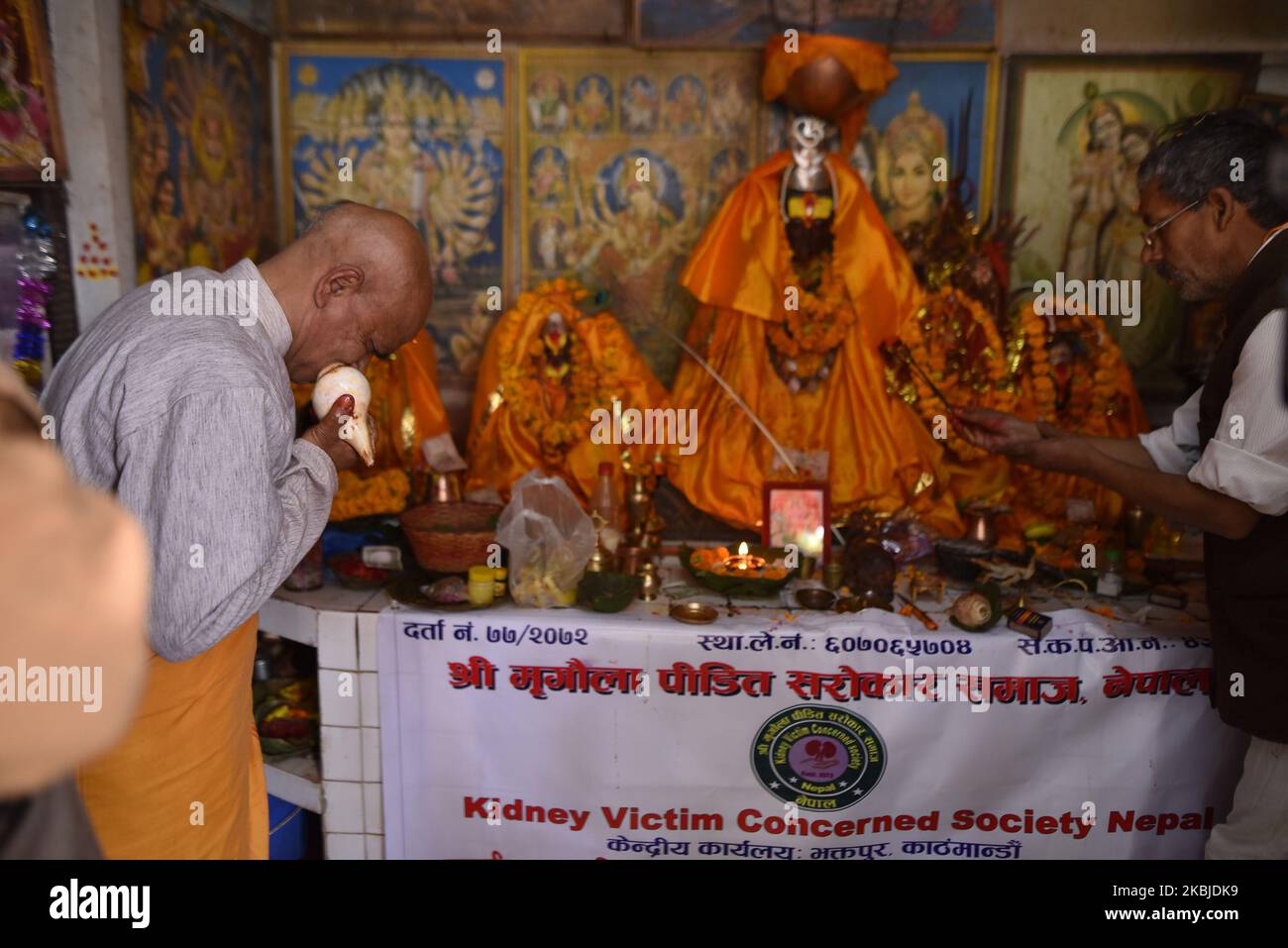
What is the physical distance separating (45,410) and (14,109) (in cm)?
188

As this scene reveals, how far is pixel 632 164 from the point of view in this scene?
5281mm

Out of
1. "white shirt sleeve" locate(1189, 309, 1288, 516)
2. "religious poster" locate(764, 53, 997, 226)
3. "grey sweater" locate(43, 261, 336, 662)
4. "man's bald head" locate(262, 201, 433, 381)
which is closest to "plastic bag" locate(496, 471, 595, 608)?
"man's bald head" locate(262, 201, 433, 381)

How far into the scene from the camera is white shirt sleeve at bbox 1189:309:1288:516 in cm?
208

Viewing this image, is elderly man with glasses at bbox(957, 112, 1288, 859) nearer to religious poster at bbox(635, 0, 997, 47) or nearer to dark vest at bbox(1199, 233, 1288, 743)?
dark vest at bbox(1199, 233, 1288, 743)

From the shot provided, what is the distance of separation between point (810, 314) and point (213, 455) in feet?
10.9

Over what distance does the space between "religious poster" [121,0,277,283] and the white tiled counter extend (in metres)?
1.74

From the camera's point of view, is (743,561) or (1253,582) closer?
(1253,582)

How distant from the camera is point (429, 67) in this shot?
5.20 metres

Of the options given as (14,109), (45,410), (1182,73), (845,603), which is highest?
(1182,73)

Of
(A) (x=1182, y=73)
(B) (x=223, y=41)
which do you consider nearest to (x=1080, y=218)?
(A) (x=1182, y=73)

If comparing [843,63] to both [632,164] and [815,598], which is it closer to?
[632,164]

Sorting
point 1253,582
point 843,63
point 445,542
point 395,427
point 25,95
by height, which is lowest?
point 445,542

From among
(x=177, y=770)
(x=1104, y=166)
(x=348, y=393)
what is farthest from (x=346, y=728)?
(x=1104, y=166)

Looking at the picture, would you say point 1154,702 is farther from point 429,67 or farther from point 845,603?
point 429,67
